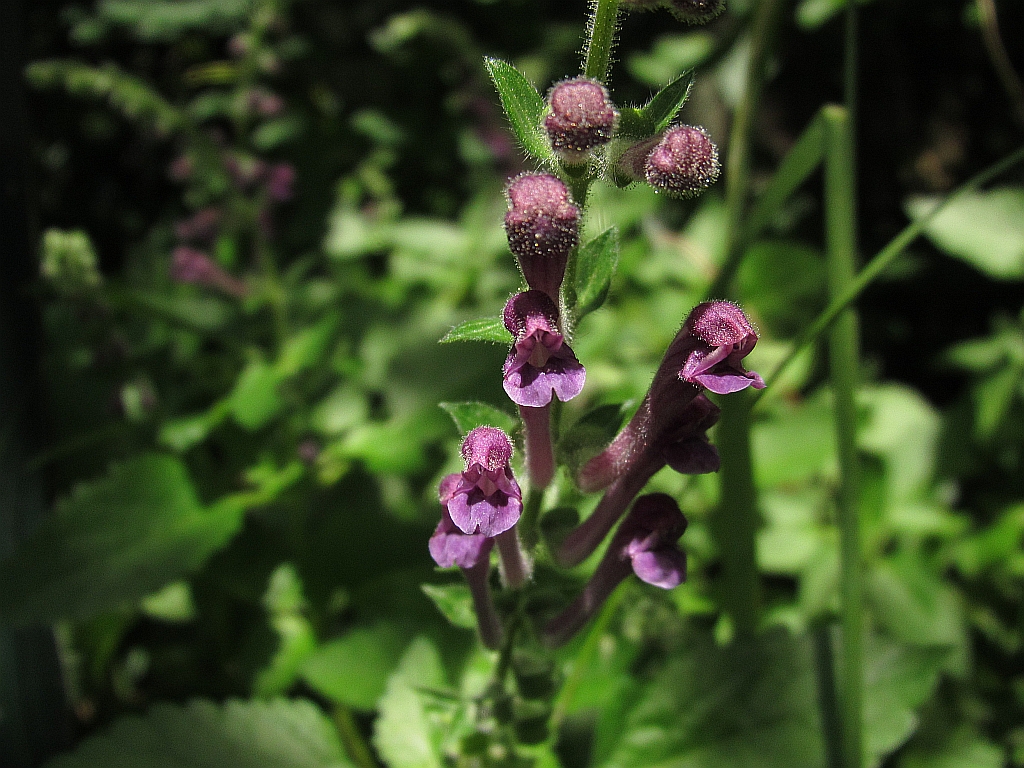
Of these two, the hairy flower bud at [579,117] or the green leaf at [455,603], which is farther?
the green leaf at [455,603]

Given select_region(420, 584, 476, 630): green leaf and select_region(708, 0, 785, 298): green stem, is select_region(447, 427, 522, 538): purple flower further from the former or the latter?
select_region(708, 0, 785, 298): green stem

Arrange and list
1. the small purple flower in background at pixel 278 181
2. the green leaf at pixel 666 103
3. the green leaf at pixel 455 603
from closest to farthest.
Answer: the green leaf at pixel 666 103 → the green leaf at pixel 455 603 → the small purple flower in background at pixel 278 181

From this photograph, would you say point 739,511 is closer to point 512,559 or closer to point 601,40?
point 512,559

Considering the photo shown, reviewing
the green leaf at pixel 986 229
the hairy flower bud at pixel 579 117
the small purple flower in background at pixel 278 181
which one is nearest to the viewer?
the hairy flower bud at pixel 579 117

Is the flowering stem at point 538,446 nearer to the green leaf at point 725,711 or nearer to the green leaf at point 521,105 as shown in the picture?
the green leaf at point 521,105

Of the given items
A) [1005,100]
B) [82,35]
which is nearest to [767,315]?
[1005,100]

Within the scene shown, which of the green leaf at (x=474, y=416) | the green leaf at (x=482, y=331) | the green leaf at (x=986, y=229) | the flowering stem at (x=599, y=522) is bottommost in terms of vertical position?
the flowering stem at (x=599, y=522)

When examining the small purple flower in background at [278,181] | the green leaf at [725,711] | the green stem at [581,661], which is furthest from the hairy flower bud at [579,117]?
the small purple flower in background at [278,181]

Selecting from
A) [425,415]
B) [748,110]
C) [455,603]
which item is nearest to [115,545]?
[425,415]
